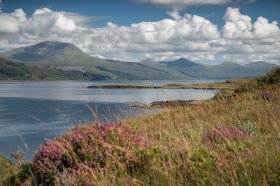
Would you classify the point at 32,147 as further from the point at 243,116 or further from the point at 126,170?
the point at 126,170

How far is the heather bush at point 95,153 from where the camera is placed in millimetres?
7062

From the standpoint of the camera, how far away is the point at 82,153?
7711 millimetres

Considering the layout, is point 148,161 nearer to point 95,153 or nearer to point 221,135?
point 95,153

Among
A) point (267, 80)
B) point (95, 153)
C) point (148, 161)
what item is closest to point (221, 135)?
point (148, 161)

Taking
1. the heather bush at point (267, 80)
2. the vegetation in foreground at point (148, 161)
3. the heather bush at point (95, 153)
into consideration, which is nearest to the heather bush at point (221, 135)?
the vegetation in foreground at point (148, 161)

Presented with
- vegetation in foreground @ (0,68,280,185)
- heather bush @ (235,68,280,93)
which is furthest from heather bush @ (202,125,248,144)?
heather bush @ (235,68,280,93)

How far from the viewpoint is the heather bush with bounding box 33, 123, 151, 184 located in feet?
23.2

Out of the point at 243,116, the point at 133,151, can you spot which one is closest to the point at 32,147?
the point at 243,116

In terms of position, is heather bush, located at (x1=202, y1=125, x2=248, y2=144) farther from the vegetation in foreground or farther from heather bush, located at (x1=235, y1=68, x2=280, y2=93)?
heather bush, located at (x1=235, y1=68, x2=280, y2=93)

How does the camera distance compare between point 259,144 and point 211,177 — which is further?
point 259,144

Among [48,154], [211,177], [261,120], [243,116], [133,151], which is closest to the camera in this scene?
[211,177]

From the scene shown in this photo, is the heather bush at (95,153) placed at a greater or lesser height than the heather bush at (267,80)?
lesser

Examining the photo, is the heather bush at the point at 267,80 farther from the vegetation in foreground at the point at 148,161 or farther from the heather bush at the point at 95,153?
the heather bush at the point at 95,153

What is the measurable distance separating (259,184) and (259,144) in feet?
6.64
